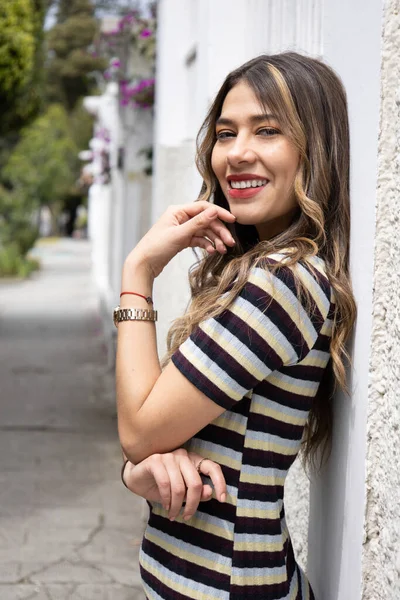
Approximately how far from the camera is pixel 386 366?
73.5 inches

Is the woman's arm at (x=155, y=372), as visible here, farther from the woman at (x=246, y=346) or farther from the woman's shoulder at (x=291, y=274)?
the woman's shoulder at (x=291, y=274)

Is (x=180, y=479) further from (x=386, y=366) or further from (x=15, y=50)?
(x=15, y=50)

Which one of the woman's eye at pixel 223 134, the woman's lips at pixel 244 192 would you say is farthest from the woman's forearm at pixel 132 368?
the woman's eye at pixel 223 134

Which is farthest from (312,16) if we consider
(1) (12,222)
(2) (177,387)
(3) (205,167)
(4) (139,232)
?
(1) (12,222)

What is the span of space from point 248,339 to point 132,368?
26cm

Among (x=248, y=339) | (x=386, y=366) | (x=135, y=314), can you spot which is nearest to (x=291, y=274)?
(x=248, y=339)

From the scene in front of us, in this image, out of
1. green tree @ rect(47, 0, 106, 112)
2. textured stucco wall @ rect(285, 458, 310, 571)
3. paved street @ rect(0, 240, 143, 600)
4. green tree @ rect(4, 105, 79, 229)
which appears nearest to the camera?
textured stucco wall @ rect(285, 458, 310, 571)

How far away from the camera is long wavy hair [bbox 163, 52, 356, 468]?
6.46 feet

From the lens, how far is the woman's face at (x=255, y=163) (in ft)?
6.65

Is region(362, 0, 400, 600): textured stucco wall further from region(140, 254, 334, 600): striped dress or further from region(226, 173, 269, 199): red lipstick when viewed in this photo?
region(226, 173, 269, 199): red lipstick

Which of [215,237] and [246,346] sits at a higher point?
[215,237]

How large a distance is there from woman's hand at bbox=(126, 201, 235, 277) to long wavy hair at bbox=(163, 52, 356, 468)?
8cm

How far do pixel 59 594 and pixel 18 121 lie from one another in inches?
491

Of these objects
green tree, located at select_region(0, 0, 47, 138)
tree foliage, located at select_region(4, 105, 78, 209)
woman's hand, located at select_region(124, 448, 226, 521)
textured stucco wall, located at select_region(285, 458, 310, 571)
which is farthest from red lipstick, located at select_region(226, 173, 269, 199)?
tree foliage, located at select_region(4, 105, 78, 209)
